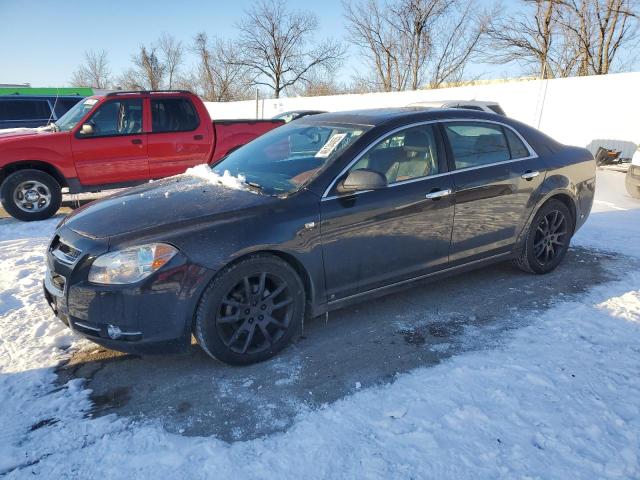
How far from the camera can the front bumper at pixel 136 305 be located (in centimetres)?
281

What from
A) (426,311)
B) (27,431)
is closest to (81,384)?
(27,431)

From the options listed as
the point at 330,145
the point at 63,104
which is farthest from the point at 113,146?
the point at 63,104

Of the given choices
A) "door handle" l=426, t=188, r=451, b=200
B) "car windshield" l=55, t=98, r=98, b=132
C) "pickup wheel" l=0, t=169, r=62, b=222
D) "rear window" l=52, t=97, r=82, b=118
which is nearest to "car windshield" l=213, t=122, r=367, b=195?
"door handle" l=426, t=188, r=451, b=200

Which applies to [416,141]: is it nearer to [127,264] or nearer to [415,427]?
[415,427]

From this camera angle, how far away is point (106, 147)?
7.43 m

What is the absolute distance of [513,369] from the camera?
3074mm

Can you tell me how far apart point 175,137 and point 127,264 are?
5.56 meters

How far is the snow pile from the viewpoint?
359cm

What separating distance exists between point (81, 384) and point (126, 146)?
539 cm

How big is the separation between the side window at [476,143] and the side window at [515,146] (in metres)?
0.06

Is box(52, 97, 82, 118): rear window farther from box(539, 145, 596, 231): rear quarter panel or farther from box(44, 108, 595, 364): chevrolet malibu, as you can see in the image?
box(539, 145, 596, 231): rear quarter panel

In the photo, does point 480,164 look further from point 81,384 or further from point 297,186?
point 81,384

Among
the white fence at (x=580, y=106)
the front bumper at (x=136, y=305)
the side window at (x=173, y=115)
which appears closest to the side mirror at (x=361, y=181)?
the front bumper at (x=136, y=305)

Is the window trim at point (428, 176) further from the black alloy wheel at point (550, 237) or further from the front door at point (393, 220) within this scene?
the black alloy wheel at point (550, 237)
